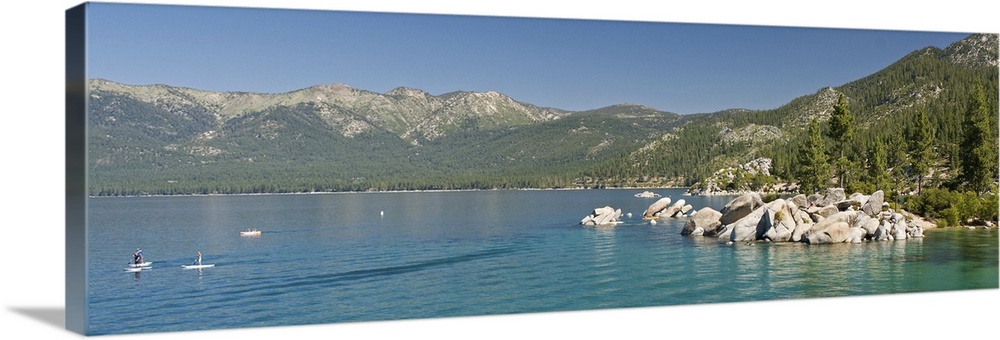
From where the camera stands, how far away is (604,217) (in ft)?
122

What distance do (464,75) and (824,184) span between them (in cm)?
1199

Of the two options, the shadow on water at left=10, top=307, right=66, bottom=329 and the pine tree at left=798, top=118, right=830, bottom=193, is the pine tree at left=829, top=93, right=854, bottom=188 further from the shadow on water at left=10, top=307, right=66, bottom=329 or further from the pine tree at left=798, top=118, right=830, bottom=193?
the shadow on water at left=10, top=307, right=66, bottom=329

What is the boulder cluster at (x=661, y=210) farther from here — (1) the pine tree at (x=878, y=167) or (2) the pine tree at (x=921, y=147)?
(2) the pine tree at (x=921, y=147)

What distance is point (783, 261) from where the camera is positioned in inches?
1080

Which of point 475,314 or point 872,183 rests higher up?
point 872,183

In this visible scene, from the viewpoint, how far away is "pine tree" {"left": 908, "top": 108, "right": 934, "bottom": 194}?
93.8 ft

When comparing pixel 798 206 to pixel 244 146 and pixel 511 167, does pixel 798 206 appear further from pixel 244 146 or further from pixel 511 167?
pixel 244 146

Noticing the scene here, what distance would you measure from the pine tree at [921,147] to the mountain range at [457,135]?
0.40 metres

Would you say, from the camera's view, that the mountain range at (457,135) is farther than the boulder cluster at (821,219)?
No

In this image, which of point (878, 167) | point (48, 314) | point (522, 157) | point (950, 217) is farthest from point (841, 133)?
point (48, 314)

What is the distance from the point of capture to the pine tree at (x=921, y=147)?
28.6 m

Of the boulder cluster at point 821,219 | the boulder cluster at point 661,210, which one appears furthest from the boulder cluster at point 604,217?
the boulder cluster at point 821,219

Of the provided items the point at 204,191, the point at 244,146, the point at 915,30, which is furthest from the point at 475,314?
the point at 204,191

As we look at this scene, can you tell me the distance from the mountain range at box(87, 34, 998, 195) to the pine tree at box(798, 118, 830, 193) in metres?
0.40
